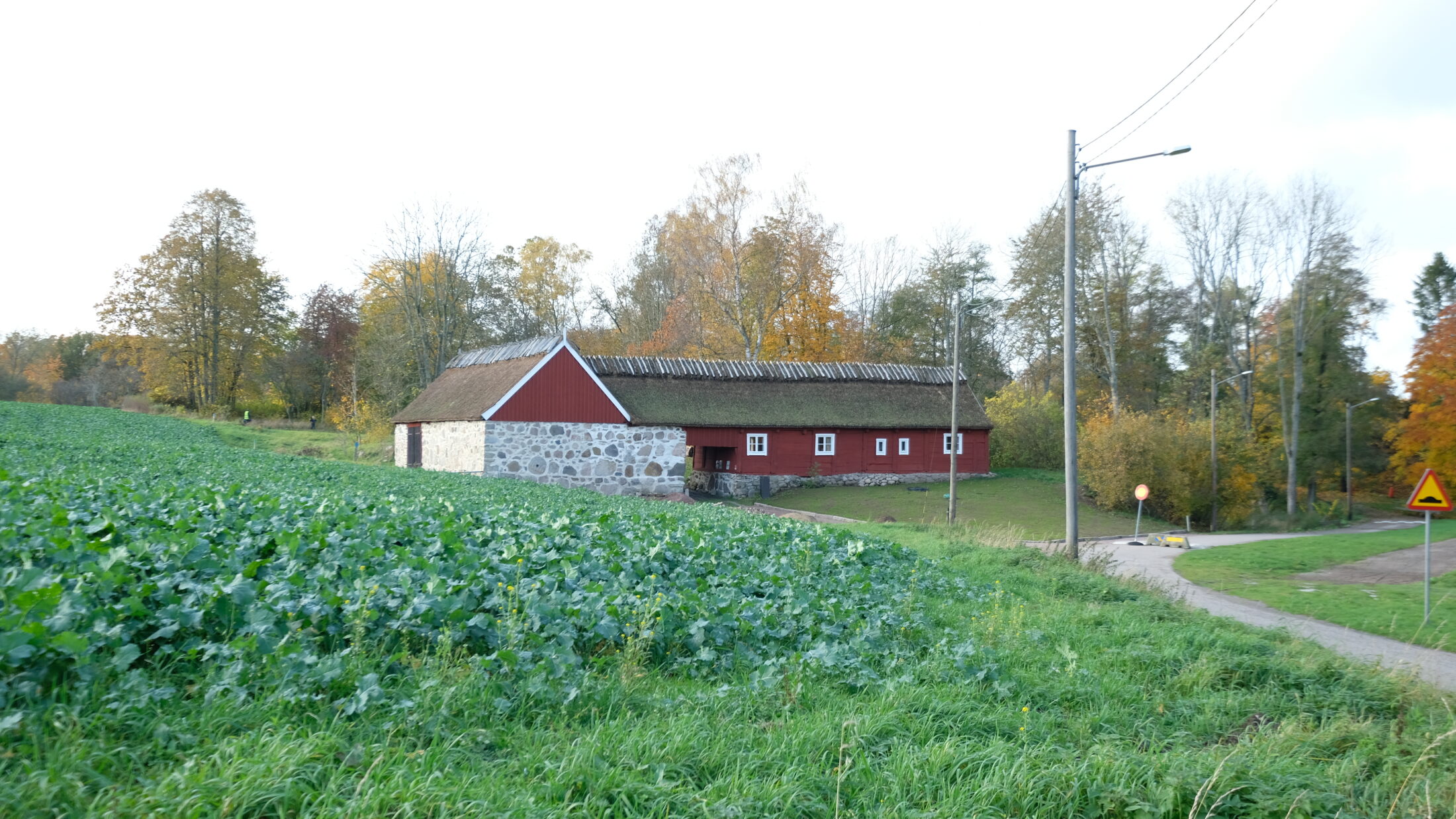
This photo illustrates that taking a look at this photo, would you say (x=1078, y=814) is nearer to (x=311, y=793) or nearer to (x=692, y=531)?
(x=311, y=793)

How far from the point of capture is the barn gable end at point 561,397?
2905cm

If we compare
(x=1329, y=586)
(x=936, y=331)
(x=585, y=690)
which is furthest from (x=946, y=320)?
(x=585, y=690)

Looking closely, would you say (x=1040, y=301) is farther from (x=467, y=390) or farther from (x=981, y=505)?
(x=467, y=390)

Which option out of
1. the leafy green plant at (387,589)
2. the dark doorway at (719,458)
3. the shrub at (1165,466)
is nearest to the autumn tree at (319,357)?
the dark doorway at (719,458)

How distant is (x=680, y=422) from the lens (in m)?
32.3

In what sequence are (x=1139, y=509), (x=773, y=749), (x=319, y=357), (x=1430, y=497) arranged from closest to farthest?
(x=773, y=749)
(x=1430, y=497)
(x=1139, y=509)
(x=319, y=357)

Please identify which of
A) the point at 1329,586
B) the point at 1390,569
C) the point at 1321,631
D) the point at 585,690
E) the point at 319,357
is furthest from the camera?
the point at 319,357

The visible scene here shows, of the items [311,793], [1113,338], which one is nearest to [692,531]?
[311,793]

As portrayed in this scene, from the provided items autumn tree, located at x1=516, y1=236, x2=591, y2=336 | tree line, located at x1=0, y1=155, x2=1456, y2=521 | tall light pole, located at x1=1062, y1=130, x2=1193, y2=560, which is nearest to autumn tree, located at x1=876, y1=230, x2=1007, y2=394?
tree line, located at x1=0, y1=155, x2=1456, y2=521

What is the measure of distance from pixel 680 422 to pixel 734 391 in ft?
12.3

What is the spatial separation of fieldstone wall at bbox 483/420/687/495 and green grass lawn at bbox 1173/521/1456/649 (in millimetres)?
17324

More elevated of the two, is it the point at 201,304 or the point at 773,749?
the point at 201,304

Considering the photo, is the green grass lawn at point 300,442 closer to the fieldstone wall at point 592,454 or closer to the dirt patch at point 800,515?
the fieldstone wall at point 592,454

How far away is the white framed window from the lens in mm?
35656
